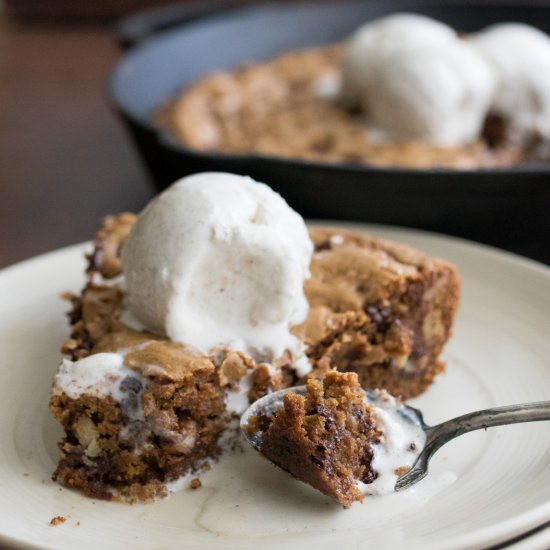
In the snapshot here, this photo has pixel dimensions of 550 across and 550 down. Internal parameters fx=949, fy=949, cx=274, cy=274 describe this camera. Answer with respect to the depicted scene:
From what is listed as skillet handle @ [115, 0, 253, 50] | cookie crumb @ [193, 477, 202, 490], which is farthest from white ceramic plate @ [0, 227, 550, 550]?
skillet handle @ [115, 0, 253, 50]

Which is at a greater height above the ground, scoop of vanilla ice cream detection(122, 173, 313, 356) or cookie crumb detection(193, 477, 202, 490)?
scoop of vanilla ice cream detection(122, 173, 313, 356)

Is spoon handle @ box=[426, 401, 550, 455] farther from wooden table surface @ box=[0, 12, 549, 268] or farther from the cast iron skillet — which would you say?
wooden table surface @ box=[0, 12, 549, 268]

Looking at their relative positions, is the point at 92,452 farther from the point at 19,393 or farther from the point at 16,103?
the point at 16,103

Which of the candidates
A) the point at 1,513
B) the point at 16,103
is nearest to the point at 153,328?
the point at 1,513

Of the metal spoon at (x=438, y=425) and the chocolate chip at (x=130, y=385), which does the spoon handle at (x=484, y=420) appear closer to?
the metal spoon at (x=438, y=425)

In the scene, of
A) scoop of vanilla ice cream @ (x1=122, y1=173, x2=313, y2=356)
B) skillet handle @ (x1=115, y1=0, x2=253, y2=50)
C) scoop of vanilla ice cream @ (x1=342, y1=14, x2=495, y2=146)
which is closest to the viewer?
scoop of vanilla ice cream @ (x1=122, y1=173, x2=313, y2=356)

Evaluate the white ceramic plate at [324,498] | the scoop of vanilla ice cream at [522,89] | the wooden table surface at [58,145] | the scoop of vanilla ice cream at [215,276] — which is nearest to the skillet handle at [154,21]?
the wooden table surface at [58,145]

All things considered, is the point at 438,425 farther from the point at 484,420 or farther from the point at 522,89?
the point at 522,89
